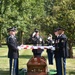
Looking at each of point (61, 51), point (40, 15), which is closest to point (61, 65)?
point (61, 51)

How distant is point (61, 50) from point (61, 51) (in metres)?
0.04

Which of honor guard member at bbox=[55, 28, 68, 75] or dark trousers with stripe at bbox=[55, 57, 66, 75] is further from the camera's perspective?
dark trousers with stripe at bbox=[55, 57, 66, 75]

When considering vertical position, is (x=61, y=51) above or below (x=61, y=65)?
above

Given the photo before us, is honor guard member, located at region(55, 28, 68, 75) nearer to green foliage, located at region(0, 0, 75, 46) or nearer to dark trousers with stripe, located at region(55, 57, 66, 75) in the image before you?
dark trousers with stripe, located at region(55, 57, 66, 75)

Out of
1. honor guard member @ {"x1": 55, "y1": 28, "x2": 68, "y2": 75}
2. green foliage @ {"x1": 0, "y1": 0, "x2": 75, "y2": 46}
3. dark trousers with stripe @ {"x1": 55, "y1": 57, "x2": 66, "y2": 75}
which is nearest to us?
honor guard member @ {"x1": 55, "y1": 28, "x2": 68, "y2": 75}

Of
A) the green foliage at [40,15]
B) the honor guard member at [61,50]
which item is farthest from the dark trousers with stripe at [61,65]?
the green foliage at [40,15]

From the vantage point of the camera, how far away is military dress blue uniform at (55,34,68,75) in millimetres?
11516

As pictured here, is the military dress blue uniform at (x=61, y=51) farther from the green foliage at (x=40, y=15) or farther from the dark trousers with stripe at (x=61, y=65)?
the green foliage at (x=40, y=15)

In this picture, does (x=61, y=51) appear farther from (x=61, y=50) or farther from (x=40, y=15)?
A: (x=40, y=15)

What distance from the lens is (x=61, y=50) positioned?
1161 cm

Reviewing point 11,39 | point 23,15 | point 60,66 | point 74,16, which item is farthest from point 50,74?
point 23,15

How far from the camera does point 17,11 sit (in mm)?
49719

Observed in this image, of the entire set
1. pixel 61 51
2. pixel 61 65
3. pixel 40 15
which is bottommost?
pixel 61 65

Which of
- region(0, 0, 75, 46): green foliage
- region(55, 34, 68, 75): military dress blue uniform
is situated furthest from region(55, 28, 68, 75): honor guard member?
region(0, 0, 75, 46): green foliage
